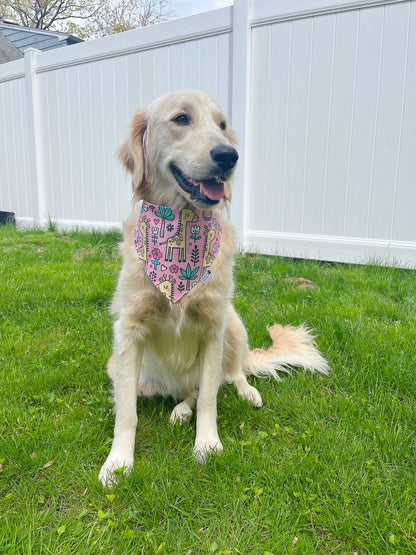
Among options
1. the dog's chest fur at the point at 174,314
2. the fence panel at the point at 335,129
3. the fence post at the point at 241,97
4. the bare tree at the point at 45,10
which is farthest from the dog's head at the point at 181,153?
the bare tree at the point at 45,10

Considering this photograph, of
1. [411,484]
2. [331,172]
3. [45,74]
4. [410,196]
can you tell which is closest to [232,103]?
[331,172]

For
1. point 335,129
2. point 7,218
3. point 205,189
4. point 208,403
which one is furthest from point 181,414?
point 7,218

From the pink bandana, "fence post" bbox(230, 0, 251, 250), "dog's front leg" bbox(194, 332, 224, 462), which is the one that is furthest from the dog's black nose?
"fence post" bbox(230, 0, 251, 250)

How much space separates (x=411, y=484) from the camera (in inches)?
53.6

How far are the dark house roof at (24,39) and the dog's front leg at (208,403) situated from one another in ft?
46.0

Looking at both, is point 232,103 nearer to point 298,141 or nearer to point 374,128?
point 298,141

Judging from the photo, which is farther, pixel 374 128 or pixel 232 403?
pixel 374 128

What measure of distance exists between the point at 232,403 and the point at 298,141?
3.08 meters

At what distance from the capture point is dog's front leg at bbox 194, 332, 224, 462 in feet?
5.23

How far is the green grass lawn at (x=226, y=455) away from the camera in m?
1.20

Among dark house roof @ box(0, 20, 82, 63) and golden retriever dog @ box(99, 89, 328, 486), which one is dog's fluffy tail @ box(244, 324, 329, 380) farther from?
dark house roof @ box(0, 20, 82, 63)

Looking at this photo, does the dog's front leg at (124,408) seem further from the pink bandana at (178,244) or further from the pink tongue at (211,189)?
the pink tongue at (211,189)

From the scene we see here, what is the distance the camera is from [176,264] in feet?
5.43

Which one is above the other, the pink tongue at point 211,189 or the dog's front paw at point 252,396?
the pink tongue at point 211,189
